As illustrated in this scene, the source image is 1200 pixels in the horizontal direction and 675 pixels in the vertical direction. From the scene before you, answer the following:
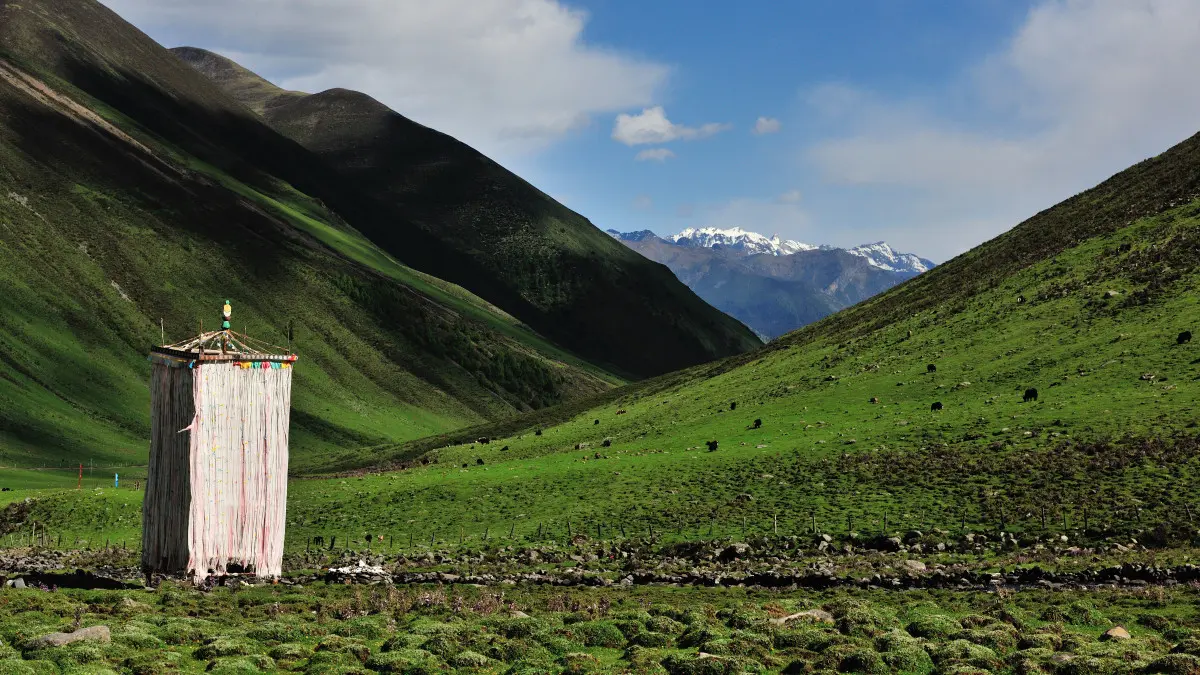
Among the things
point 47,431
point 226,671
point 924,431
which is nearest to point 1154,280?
point 924,431

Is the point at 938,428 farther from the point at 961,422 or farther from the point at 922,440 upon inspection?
the point at 922,440

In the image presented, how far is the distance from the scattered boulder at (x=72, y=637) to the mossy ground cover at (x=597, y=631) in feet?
0.80

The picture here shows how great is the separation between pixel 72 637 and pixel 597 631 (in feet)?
47.4

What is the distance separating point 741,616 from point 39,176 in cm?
19086

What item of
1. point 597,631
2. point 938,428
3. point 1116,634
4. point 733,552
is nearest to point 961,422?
point 938,428

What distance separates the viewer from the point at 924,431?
61750 millimetres

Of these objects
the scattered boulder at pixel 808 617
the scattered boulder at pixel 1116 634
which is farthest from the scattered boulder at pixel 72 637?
the scattered boulder at pixel 1116 634

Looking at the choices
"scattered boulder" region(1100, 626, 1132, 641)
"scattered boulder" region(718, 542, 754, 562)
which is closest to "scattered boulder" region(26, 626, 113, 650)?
"scattered boulder" region(718, 542, 754, 562)

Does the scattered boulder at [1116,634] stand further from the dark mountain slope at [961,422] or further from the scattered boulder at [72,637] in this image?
the scattered boulder at [72,637]

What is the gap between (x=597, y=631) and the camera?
99.5ft

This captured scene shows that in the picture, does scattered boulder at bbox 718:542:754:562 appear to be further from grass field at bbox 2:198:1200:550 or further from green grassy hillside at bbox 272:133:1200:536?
green grassy hillside at bbox 272:133:1200:536

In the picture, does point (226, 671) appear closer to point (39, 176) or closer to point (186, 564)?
point (186, 564)

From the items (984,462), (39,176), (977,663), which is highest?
(39,176)

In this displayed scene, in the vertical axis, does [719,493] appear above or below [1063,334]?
below
